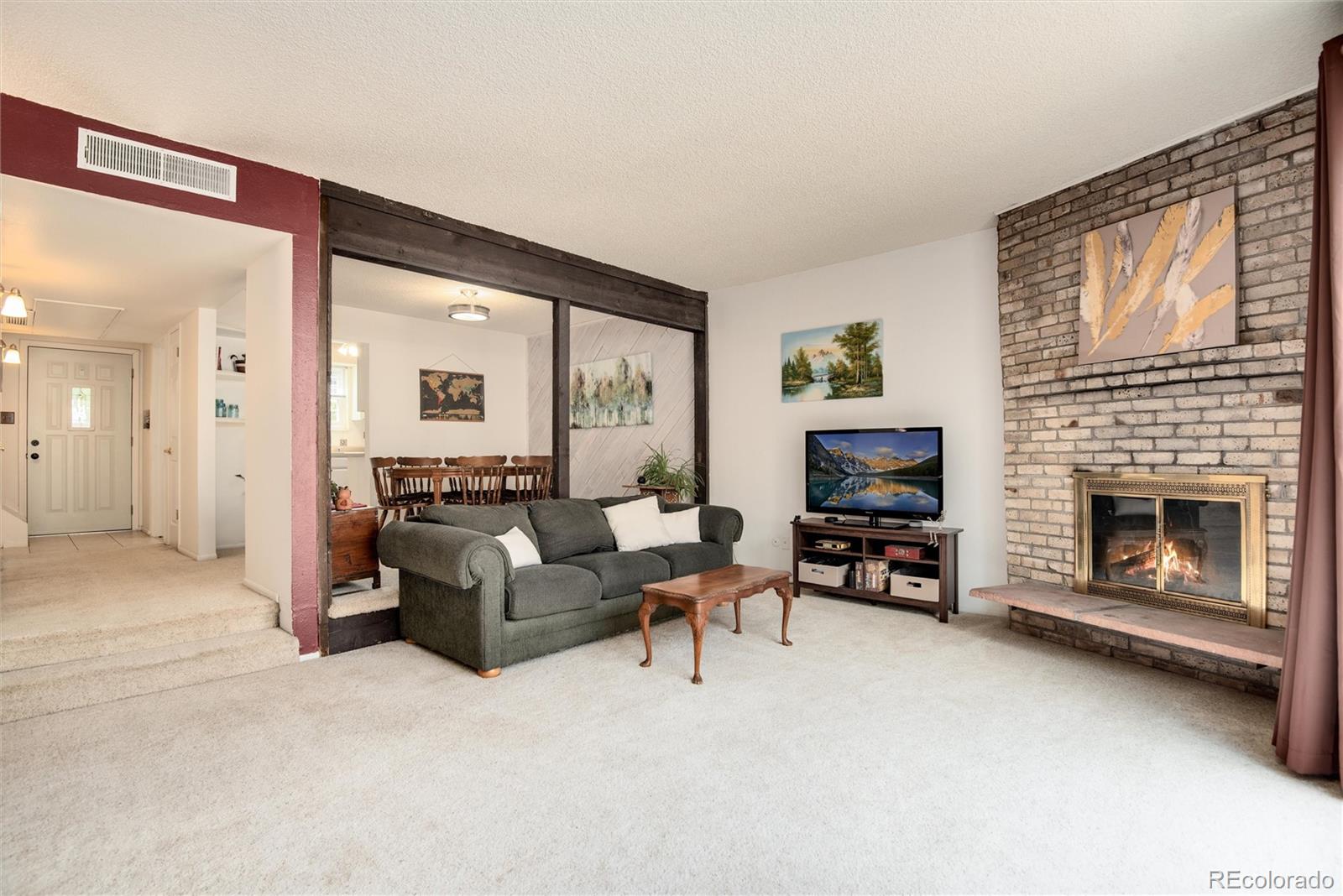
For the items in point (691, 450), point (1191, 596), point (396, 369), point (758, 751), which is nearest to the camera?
point (758, 751)

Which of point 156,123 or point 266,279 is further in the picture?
point 266,279

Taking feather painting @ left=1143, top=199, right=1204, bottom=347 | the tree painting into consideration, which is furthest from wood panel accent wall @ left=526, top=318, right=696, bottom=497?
feather painting @ left=1143, top=199, right=1204, bottom=347

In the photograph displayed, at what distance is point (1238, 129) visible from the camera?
10.5ft

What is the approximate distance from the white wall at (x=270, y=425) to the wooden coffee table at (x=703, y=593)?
201cm

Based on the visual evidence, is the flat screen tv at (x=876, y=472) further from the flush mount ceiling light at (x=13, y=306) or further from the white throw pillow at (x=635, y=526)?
the flush mount ceiling light at (x=13, y=306)

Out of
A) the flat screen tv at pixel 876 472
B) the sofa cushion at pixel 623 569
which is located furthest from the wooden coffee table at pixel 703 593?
the flat screen tv at pixel 876 472

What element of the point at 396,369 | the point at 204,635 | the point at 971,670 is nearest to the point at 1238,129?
the point at 971,670

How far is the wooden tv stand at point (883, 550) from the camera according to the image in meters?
4.47

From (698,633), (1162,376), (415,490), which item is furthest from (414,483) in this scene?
(1162,376)

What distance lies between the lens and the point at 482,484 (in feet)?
17.2

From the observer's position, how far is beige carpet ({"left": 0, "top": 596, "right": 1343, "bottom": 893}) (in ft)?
5.77

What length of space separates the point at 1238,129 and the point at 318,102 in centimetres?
444

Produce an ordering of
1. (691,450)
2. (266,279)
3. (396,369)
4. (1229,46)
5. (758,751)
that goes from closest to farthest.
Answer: (758,751), (1229,46), (266,279), (691,450), (396,369)

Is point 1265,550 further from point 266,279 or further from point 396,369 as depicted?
point 396,369
